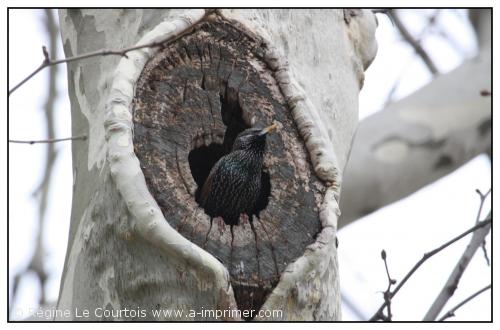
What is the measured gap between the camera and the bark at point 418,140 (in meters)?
4.23

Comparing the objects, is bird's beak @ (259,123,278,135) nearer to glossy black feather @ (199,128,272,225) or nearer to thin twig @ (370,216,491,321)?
glossy black feather @ (199,128,272,225)

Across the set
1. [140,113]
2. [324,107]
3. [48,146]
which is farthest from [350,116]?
[48,146]

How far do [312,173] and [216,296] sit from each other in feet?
2.07

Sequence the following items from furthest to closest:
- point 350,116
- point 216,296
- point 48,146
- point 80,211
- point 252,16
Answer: point 48,146 → point 350,116 → point 252,16 → point 80,211 → point 216,296

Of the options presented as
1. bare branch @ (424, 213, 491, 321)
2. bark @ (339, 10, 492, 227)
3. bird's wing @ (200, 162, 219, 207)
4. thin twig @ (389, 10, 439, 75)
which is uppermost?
thin twig @ (389, 10, 439, 75)

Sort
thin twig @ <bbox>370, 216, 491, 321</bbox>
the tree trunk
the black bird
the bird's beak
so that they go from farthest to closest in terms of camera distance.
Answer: the black bird
the bird's beak
thin twig @ <bbox>370, 216, 491, 321</bbox>
the tree trunk

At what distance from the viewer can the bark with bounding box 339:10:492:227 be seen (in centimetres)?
423

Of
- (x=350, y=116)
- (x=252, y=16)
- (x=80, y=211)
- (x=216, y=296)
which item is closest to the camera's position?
(x=216, y=296)

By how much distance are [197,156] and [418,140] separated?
62.6 inches

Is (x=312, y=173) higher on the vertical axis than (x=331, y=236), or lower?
higher

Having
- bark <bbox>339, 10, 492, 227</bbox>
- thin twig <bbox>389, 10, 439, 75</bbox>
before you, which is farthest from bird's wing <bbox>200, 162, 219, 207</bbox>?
thin twig <bbox>389, 10, 439, 75</bbox>

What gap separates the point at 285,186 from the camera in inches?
107

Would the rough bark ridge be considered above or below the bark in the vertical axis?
below

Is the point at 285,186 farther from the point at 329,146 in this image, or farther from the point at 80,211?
the point at 80,211
